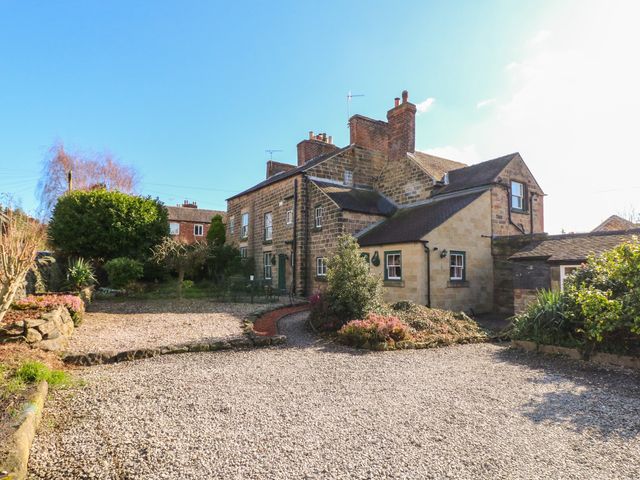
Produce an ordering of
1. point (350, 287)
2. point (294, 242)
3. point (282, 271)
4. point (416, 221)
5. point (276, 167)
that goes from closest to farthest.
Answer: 1. point (350, 287)
2. point (416, 221)
3. point (294, 242)
4. point (282, 271)
5. point (276, 167)

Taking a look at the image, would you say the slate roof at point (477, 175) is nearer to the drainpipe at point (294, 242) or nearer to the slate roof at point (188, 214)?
the drainpipe at point (294, 242)

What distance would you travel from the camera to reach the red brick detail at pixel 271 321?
34.3ft

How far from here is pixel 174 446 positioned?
3852 millimetres

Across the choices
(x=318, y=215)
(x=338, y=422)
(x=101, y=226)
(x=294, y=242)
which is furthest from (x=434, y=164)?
(x=338, y=422)

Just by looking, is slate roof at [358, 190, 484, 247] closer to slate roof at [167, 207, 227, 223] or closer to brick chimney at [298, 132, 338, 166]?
brick chimney at [298, 132, 338, 166]

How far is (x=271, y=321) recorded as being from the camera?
12.1 m

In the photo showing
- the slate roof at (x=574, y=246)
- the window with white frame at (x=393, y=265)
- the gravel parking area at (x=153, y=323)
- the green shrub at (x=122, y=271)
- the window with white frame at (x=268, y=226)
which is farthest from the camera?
the window with white frame at (x=268, y=226)

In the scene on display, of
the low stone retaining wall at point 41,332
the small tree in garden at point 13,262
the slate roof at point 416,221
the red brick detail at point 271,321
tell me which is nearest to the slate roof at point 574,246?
the slate roof at point 416,221

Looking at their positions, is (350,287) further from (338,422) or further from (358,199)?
(358,199)

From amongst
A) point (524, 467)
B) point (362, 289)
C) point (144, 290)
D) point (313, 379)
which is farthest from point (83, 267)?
point (524, 467)

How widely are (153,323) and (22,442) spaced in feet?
27.4

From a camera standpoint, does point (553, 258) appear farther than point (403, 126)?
No

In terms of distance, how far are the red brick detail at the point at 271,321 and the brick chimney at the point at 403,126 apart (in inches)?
440

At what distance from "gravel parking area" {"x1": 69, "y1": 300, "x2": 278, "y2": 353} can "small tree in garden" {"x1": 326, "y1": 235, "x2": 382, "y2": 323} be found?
2.91 m
